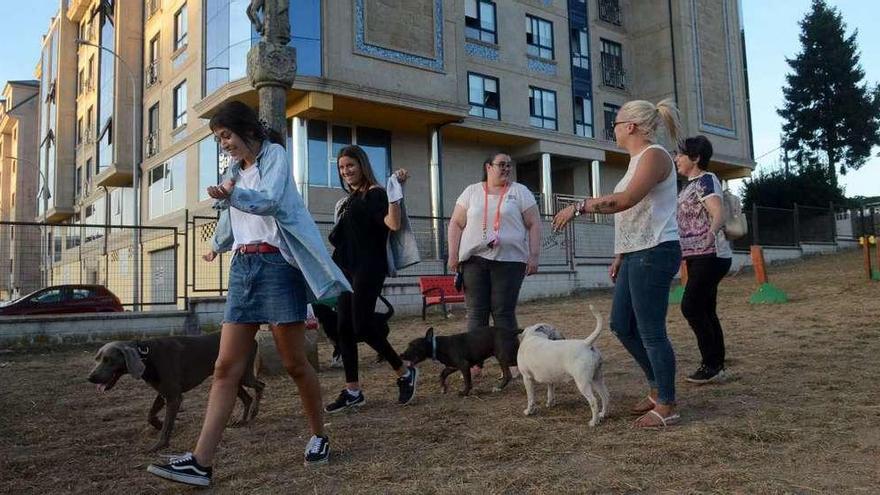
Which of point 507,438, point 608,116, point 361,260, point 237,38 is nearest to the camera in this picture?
point 507,438

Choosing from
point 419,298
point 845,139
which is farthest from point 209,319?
point 845,139

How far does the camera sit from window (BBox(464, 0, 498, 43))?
2348cm

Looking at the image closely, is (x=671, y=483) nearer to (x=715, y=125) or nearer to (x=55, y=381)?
(x=55, y=381)

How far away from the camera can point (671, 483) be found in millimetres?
2904

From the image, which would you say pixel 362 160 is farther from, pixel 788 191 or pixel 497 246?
pixel 788 191

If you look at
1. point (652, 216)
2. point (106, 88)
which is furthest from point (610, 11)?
point (652, 216)

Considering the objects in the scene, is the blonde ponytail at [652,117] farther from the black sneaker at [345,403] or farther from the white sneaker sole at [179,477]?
the white sneaker sole at [179,477]

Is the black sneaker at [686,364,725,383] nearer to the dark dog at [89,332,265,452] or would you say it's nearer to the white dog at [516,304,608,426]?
the white dog at [516,304,608,426]

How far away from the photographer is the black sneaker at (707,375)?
16.6ft

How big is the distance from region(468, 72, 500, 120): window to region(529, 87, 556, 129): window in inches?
67.2

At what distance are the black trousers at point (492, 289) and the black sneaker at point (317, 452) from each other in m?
2.14

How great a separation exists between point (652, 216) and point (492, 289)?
1.81m

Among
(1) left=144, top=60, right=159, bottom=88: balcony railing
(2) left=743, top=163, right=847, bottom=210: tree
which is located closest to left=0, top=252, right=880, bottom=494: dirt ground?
(1) left=144, top=60, right=159, bottom=88: balcony railing

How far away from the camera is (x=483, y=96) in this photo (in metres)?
23.7
